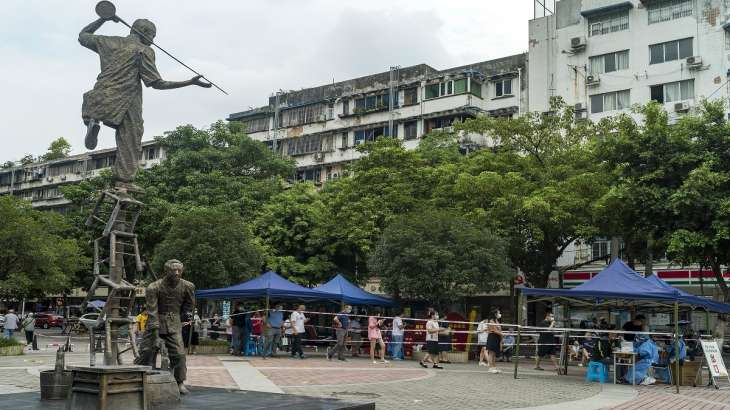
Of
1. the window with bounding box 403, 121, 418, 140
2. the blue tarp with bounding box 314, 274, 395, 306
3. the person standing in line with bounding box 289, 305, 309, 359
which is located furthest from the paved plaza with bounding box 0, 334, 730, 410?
the window with bounding box 403, 121, 418, 140

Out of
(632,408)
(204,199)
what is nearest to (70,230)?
(204,199)

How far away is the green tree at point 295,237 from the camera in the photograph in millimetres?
32656

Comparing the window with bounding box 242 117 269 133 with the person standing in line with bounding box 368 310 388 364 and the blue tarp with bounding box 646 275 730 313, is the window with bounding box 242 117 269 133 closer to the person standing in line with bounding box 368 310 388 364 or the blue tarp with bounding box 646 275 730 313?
the person standing in line with bounding box 368 310 388 364

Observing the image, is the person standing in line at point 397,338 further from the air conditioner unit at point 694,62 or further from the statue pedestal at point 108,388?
the air conditioner unit at point 694,62

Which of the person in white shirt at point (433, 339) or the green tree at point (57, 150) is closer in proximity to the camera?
the person in white shirt at point (433, 339)

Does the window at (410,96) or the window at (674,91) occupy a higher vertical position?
the window at (410,96)

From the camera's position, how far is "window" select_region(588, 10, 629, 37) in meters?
38.8

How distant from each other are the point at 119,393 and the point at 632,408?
831 centimetres

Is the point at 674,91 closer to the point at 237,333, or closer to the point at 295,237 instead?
the point at 295,237

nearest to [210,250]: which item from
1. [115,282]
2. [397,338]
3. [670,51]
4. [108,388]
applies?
[397,338]

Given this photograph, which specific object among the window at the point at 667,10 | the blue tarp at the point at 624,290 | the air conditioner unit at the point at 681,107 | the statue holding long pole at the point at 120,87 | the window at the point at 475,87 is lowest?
the blue tarp at the point at 624,290

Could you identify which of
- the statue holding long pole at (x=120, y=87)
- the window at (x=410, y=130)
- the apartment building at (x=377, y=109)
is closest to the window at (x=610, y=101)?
the apartment building at (x=377, y=109)

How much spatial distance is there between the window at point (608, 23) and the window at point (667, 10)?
1.35 metres

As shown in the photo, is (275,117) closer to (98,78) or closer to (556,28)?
(556,28)
